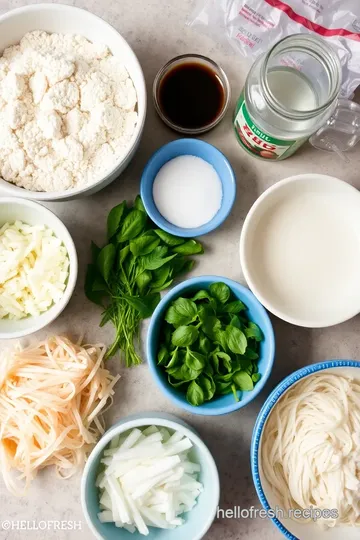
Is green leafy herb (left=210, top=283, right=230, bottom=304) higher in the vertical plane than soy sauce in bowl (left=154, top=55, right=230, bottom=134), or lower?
lower

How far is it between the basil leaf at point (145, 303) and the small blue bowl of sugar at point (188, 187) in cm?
17

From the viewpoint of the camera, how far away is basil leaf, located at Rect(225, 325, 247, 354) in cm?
115

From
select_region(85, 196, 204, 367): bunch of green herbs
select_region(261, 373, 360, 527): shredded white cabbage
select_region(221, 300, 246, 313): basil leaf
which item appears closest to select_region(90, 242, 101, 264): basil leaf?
select_region(85, 196, 204, 367): bunch of green herbs

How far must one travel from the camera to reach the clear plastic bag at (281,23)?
4.09ft

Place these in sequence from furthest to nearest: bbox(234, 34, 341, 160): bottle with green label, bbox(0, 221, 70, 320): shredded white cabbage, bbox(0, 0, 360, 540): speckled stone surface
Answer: bbox(0, 0, 360, 540): speckled stone surface < bbox(0, 221, 70, 320): shredded white cabbage < bbox(234, 34, 341, 160): bottle with green label

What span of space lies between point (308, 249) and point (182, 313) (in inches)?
13.4

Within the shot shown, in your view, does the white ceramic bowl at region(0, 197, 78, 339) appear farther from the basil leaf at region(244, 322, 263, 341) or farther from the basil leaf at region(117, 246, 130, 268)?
the basil leaf at region(244, 322, 263, 341)

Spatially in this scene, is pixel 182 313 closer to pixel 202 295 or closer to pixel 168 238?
pixel 202 295

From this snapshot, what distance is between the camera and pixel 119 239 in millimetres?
1251

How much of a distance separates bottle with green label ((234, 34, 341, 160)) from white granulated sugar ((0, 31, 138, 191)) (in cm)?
27

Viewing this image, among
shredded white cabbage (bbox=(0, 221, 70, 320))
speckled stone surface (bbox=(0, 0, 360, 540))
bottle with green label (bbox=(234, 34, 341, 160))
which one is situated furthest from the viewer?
speckled stone surface (bbox=(0, 0, 360, 540))

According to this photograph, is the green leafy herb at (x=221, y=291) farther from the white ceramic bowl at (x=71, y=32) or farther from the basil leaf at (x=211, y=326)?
the white ceramic bowl at (x=71, y=32)

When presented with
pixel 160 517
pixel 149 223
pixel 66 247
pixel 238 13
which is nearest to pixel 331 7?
pixel 238 13

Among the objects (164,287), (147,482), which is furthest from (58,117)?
(147,482)
